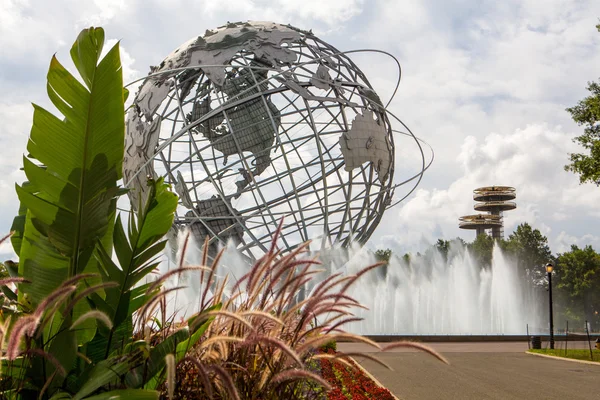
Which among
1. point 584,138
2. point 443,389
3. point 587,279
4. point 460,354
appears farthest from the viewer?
point 587,279

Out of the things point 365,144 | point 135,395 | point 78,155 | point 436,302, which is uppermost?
point 365,144

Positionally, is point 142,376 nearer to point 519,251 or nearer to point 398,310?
point 398,310

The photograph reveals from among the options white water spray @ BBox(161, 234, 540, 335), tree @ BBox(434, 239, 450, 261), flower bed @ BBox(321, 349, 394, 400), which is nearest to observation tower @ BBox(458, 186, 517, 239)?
tree @ BBox(434, 239, 450, 261)

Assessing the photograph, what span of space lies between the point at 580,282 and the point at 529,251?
550 cm

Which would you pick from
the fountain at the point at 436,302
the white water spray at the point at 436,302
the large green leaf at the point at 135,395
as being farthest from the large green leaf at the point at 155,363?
the fountain at the point at 436,302

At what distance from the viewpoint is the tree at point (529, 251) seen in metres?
61.5

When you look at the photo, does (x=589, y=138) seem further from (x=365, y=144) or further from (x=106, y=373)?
(x=106, y=373)

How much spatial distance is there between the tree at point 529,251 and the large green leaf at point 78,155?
204ft

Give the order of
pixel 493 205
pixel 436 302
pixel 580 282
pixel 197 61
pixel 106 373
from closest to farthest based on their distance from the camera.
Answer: pixel 106 373, pixel 197 61, pixel 436 302, pixel 580 282, pixel 493 205

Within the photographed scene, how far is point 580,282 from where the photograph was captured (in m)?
58.5

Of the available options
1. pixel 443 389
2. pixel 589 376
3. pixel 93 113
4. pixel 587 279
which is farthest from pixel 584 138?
pixel 587 279

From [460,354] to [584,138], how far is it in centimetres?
845

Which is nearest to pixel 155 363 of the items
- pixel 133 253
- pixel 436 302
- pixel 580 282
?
pixel 133 253

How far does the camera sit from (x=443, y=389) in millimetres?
10711
